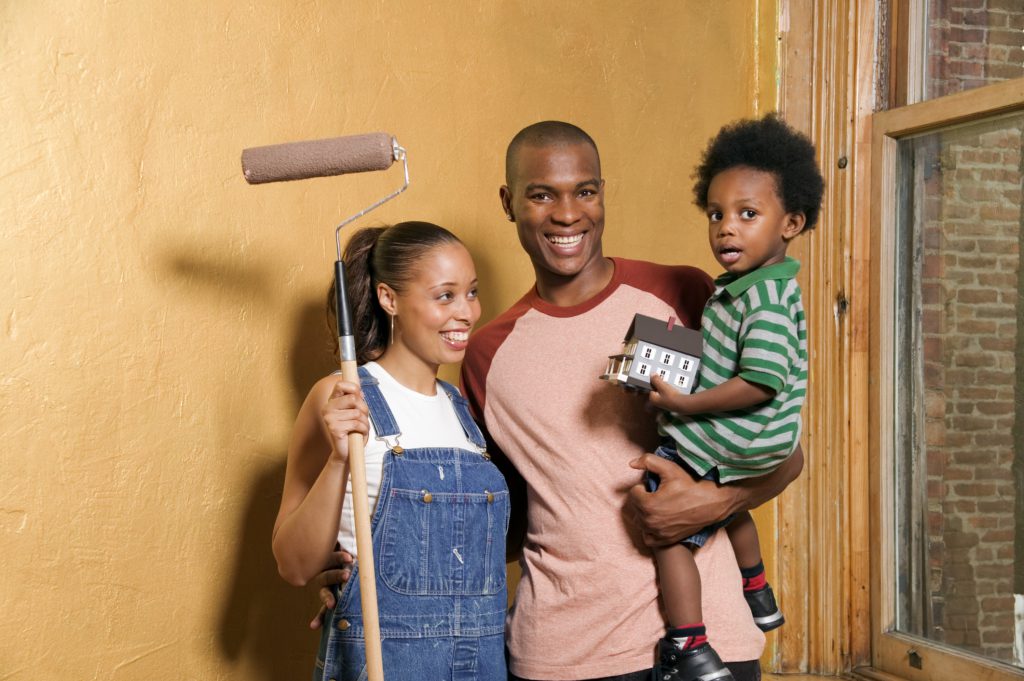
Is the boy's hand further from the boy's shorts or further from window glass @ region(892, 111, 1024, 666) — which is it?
window glass @ region(892, 111, 1024, 666)

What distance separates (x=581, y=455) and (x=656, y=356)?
9.0 inches

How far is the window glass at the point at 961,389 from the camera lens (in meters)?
2.54

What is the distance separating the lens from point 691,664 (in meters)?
1.58

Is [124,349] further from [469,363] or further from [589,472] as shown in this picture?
[589,472]

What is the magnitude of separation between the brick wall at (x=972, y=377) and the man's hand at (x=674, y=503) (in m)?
1.23

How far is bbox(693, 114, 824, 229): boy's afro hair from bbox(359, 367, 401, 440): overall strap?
690 mm

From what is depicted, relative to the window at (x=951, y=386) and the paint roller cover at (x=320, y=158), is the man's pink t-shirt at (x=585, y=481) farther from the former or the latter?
the window at (x=951, y=386)

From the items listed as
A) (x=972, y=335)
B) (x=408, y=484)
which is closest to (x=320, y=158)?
(x=408, y=484)

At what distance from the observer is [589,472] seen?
5.63 ft

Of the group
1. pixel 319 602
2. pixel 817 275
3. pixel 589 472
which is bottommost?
pixel 319 602

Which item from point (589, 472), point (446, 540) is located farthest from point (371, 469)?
point (589, 472)

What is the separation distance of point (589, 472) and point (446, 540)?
0.87ft

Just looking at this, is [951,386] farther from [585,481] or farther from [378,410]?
[378,410]

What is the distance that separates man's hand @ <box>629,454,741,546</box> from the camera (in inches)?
63.4
